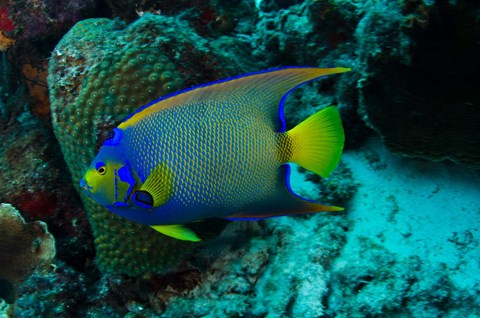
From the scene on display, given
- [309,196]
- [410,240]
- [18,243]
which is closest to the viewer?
[410,240]

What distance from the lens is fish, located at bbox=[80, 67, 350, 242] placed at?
1594 mm

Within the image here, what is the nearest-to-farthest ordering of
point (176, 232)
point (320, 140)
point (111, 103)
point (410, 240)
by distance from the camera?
point (320, 140)
point (176, 232)
point (410, 240)
point (111, 103)

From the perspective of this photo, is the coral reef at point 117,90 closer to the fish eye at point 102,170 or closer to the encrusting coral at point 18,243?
the encrusting coral at point 18,243

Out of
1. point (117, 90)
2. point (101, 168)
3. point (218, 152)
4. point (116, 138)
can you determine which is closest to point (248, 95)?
point (218, 152)

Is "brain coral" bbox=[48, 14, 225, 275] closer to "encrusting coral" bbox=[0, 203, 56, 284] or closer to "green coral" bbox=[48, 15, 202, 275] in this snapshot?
"green coral" bbox=[48, 15, 202, 275]

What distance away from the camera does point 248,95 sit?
→ 1.66 m

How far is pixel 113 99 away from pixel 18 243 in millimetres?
1757

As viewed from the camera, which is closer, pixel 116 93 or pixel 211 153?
pixel 211 153

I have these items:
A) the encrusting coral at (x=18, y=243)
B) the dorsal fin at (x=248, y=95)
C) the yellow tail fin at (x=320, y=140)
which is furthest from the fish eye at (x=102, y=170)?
the encrusting coral at (x=18, y=243)

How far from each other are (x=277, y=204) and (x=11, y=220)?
106 inches

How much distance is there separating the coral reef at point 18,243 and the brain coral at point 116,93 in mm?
722

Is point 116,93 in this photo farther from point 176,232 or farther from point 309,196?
point 309,196

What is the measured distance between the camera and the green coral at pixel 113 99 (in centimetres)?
246

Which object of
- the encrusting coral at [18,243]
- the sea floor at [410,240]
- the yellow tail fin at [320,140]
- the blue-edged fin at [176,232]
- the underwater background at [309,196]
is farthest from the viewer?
the encrusting coral at [18,243]
